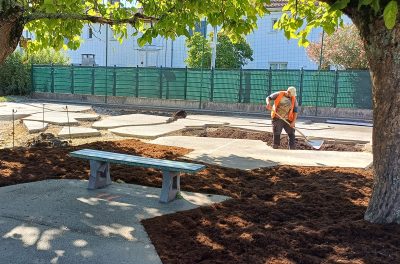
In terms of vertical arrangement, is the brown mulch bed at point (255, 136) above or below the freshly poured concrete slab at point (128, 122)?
below

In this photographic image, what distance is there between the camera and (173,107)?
75.3 ft

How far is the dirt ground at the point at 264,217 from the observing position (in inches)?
164

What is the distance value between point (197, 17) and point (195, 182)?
2583 mm

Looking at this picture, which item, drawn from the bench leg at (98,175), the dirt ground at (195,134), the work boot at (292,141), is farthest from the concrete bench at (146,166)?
the work boot at (292,141)

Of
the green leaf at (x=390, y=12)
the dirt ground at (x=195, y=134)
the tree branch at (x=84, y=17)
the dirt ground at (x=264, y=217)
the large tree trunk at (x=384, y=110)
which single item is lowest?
the dirt ground at (x=264, y=217)

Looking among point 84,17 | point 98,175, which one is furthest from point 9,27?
point 98,175

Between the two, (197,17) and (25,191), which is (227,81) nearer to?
(197,17)

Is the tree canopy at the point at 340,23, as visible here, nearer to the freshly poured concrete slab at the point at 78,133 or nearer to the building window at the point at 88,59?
the freshly poured concrete slab at the point at 78,133

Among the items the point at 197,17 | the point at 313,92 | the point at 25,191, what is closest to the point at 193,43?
the point at 313,92

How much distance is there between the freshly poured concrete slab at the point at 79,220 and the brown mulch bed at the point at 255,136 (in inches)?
231

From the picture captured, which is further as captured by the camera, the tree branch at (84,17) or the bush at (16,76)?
the bush at (16,76)

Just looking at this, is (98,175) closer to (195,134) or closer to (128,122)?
(195,134)

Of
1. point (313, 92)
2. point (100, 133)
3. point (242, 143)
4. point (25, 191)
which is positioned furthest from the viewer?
point (313, 92)

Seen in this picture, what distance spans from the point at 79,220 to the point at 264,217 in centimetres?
197
